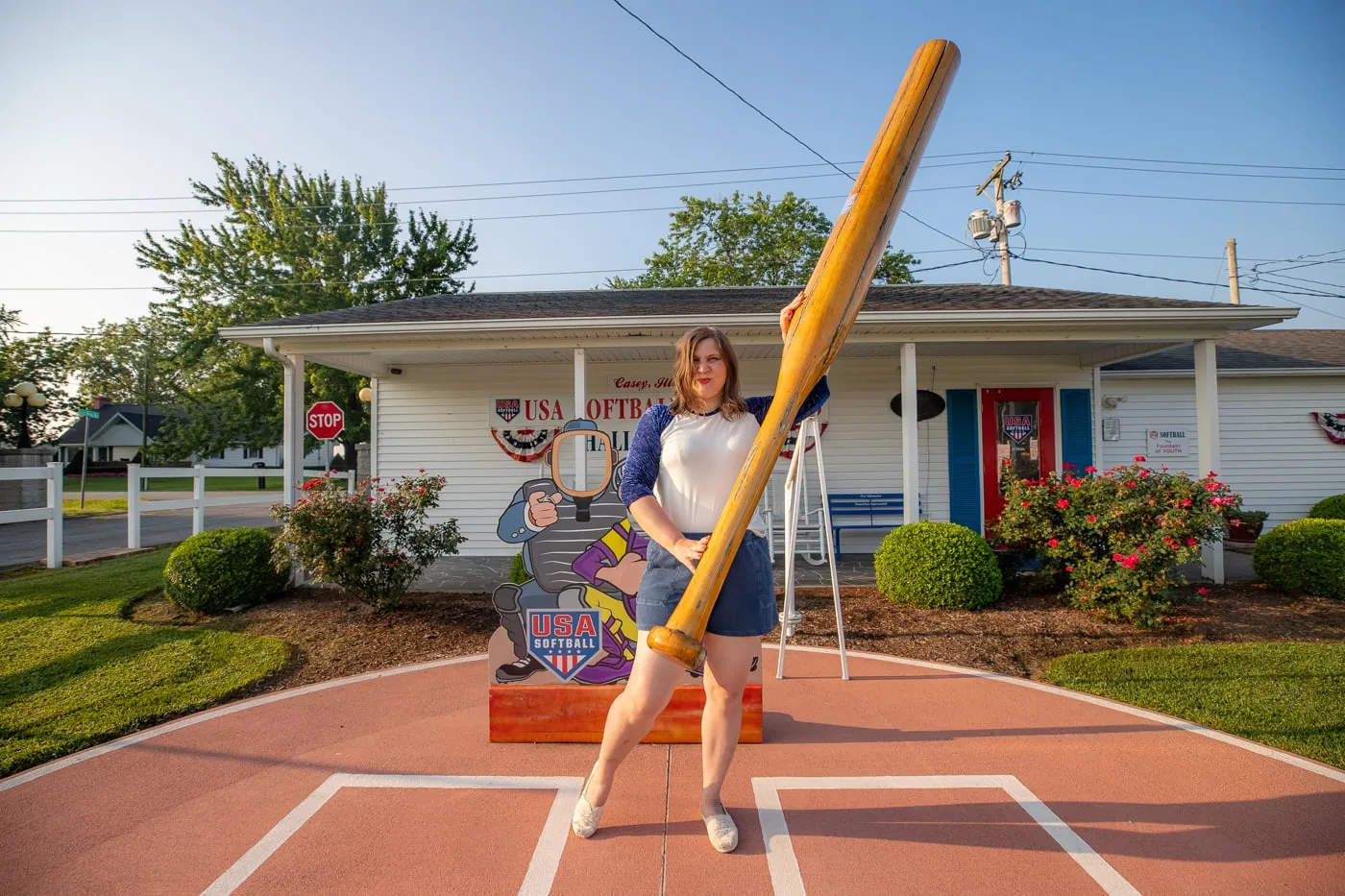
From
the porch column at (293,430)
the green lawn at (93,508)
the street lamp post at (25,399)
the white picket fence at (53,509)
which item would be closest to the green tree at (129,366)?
the green lawn at (93,508)

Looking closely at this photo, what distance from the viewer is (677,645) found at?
1.57 m

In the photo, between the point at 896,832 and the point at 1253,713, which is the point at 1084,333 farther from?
the point at 896,832

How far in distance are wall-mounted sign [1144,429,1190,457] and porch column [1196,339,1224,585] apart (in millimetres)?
2698

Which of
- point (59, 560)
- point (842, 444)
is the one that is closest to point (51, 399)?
point (59, 560)

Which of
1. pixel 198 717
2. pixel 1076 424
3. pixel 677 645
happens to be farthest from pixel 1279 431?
pixel 198 717

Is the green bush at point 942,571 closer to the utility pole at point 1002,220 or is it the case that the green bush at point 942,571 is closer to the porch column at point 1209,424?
the porch column at point 1209,424

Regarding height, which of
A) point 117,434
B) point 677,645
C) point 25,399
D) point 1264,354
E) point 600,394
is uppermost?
point 117,434

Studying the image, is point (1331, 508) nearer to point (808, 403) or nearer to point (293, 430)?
point (808, 403)

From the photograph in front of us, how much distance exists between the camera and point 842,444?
9.02 m

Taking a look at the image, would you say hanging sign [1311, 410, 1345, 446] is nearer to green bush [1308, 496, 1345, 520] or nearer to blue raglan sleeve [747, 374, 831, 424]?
green bush [1308, 496, 1345, 520]

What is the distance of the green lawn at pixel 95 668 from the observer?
11.2ft

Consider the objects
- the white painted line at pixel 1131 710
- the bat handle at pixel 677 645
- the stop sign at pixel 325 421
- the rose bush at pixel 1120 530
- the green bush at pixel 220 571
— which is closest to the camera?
the bat handle at pixel 677 645

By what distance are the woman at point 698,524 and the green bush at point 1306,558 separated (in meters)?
6.71

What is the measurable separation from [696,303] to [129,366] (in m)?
53.2
